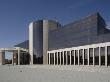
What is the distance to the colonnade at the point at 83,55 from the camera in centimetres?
7660

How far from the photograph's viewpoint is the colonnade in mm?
76600

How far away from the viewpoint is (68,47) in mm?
99438

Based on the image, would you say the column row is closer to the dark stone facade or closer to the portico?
the dark stone facade

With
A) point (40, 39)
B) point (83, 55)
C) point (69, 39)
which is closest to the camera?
point (83, 55)

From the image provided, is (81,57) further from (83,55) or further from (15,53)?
(15,53)

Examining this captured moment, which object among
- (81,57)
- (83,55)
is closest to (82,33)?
(83,55)

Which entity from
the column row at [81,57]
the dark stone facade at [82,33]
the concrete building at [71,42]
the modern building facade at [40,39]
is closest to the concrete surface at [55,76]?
the column row at [81,57]

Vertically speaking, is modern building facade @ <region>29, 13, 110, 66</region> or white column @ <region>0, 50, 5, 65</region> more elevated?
modern building facade @ <region>29, 13, 110, 66</region>

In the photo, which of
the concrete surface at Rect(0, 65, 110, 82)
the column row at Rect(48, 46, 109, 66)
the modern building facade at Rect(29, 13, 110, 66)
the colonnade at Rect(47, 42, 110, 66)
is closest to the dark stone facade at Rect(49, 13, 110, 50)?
the modern building facade at Rect(29, 13, 110, 66)

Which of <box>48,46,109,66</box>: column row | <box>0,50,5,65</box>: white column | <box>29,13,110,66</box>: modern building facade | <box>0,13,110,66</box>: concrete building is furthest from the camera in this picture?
<box>0,50,5,65</box>: white column

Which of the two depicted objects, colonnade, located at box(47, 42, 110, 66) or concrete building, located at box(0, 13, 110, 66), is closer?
colonnade, located at box(47, 42, 110, 66)

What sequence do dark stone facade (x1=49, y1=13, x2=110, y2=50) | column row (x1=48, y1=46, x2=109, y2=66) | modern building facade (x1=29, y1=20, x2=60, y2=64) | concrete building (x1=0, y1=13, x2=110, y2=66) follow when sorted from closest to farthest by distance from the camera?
column row (x1=48, y1=46, x2=109, y2=66) → concrete building (x1=0, y1=13, x2=110, y2=66) → dark stone facade (x1=49, y1=13, x2=110, y2=50) → modern building facade (x1=29, y1=20, x2=60, y2=64)

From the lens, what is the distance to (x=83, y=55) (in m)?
86.6

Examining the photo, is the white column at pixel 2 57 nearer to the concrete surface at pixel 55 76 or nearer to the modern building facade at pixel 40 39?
the modern building facade at pixel 40 39
